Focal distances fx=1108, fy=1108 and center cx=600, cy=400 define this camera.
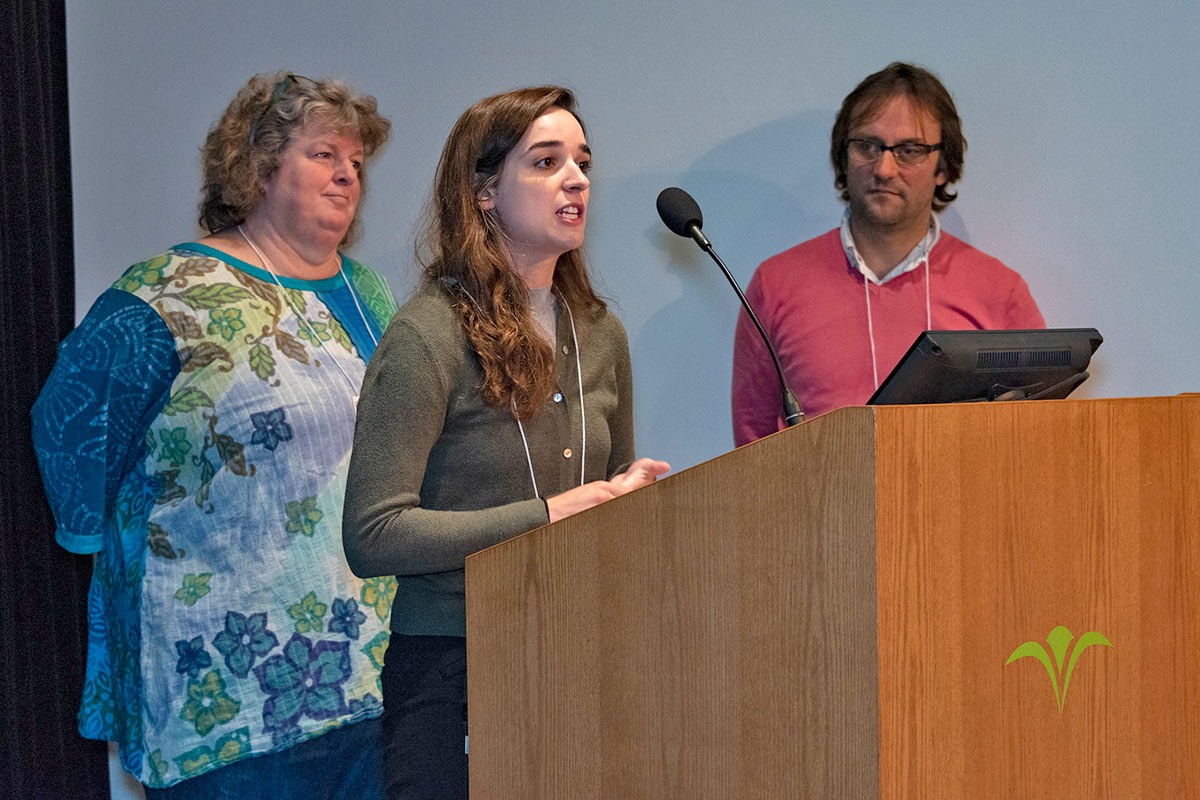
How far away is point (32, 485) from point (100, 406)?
436 mm

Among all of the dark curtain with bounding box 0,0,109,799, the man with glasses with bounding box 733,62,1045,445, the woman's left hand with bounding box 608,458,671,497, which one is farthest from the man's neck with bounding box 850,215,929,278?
the dark curtain with bounding box 0,0,109,799

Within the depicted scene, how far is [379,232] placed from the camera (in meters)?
2.92

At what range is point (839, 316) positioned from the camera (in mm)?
2361

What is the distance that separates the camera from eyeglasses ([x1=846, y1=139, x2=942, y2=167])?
242 centimetres

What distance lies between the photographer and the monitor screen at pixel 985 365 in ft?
3.20

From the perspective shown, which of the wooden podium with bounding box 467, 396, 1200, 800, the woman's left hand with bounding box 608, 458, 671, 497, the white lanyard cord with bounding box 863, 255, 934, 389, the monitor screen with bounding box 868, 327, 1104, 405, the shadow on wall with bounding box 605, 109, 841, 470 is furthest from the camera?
the shadow on wall with bounding box 605, 109, 841, 470

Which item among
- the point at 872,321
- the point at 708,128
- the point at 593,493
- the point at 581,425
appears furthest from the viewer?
the point at 708,128

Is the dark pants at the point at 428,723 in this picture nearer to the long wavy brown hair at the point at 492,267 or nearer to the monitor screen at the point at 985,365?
the long wavy brown hair at the point at 492,267

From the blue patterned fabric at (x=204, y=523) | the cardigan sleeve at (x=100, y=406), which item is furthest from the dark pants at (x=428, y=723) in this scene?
the cardigan sleeve at (x=100, y=406)

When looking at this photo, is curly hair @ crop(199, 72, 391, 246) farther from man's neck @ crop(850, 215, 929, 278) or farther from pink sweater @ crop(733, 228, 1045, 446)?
man's neck @ crop(850, 215, 929, 278)

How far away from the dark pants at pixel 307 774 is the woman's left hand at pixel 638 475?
1.20 m

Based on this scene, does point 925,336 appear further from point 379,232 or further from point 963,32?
point 379,232

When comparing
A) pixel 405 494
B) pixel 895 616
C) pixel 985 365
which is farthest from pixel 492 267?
pixel 895 616

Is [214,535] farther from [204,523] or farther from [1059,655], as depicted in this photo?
[1059,655]
